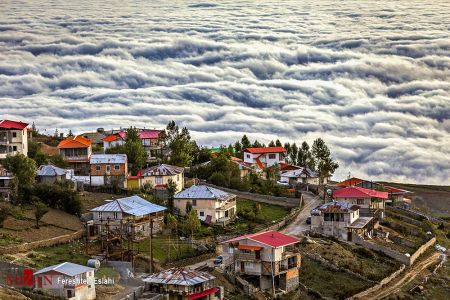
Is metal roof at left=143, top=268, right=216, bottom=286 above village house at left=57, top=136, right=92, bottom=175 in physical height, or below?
below

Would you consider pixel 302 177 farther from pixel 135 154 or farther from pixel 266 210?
pixel 135 154

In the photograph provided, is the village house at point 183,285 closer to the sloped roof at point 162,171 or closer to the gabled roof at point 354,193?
the sloped roof at point 162,171

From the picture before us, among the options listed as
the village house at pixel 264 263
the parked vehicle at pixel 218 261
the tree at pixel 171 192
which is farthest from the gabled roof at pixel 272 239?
the tree at pixel 171 192

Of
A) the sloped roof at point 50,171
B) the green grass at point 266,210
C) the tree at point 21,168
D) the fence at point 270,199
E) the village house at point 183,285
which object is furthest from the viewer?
the fence at point 270,199

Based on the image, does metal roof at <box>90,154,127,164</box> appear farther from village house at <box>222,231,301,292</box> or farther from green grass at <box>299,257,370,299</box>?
village house at <box>222,231,301,292</box>

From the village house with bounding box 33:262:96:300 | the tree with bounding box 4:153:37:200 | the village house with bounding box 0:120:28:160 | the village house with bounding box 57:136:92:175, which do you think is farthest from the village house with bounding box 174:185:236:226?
the village house with bounding box 33:262:96:300
